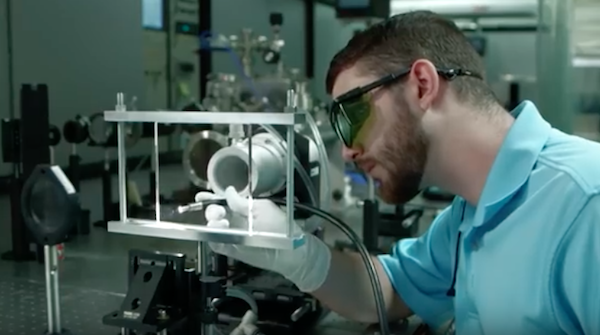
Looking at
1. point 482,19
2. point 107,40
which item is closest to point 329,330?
point 107,40

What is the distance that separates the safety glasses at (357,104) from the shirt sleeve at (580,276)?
276mm

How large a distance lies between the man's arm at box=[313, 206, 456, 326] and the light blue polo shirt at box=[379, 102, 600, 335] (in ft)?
0.47

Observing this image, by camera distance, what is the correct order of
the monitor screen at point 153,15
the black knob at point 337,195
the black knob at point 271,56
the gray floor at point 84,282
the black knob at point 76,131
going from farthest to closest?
the monitor screen at point 153,15
the black knob at point 271,56
the black knob at point 337,195
the black knob at point 76,131
the gray floor at point 84,282

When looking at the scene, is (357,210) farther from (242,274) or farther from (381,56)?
(381,56)

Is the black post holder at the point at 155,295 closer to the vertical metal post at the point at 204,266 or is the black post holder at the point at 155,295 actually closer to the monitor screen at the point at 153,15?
the vertical metal post at the point at 204,266

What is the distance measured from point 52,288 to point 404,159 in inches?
28.3

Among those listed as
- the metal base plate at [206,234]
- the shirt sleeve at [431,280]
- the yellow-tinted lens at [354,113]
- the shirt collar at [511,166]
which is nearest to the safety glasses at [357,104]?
the yellow-tinted lens at [354,113]

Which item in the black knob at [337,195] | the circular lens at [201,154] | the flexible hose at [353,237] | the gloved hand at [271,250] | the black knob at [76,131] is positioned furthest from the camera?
the black knob at [337,195]

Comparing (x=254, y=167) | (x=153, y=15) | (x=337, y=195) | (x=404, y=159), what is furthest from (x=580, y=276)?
(x=153, y=15)

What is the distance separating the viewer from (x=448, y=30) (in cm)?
104

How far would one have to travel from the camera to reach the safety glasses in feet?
3.27

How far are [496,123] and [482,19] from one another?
12.2 ft

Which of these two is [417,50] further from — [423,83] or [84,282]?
[84,282]

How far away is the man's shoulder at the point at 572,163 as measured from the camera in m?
0.91
